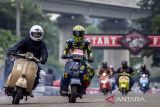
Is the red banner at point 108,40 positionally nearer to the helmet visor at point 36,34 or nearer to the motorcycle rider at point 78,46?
the motorcycle rider at point 78,46

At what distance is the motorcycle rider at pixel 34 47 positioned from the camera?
576 inches

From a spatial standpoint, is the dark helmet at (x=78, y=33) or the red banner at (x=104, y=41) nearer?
the dark helmet at (x=78, y=33)

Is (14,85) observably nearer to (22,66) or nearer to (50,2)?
(22,66)

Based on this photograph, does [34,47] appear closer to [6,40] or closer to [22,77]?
[22,77]

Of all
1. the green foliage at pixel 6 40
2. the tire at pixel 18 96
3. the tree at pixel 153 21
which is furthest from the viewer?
the tree at pixel 153 21

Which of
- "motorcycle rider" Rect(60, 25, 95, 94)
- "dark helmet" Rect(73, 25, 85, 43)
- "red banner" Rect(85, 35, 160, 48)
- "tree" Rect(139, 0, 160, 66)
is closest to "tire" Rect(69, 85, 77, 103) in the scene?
"motorcycle rider" Rect(60, 25, 95, 94)

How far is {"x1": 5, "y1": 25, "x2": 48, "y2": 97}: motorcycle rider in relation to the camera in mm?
14625

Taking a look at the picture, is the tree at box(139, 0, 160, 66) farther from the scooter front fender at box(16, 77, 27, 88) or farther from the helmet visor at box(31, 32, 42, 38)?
the scooter front fender at box(16, 77, 27, 88)

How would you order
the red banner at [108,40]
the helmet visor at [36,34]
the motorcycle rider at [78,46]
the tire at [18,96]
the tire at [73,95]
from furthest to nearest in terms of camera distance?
the red banner at [108,40]
the motorcycle rider at [78,46]
the tire at [73,95]
the helmet visor at [36,34]
the tire at [18,96]

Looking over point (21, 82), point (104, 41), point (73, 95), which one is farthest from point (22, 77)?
point (104, 41)

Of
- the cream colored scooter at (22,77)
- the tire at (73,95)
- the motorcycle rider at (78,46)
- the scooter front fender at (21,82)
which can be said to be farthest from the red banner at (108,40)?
the scooter front fender at (21,82)

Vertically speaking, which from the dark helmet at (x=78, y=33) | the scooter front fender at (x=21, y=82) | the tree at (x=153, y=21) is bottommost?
the scooter front fender at (x=21, y=82)

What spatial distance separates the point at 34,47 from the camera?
14.8 m

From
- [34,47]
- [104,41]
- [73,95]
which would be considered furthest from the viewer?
[104,41]
